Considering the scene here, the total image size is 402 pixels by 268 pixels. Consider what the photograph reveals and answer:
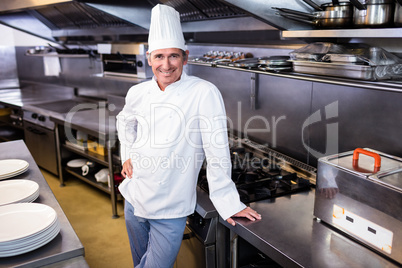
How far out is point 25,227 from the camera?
1327 millimetres

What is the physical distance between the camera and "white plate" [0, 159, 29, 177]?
1902 millimetres

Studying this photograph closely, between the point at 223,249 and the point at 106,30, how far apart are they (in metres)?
2.94

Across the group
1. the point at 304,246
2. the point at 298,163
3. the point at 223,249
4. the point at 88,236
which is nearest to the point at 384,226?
the point at 304,246

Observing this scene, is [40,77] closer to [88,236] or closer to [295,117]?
[88,236]

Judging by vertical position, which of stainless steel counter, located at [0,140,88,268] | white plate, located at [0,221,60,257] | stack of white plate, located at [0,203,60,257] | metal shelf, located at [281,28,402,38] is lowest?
stainless steel counter, located at [0,140,88,268]

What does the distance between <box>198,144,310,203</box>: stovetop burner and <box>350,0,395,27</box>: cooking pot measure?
869 millimetres

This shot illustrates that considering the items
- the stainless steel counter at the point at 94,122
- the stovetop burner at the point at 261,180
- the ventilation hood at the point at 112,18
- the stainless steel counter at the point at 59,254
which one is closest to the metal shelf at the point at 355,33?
the ventilation hood at the point at 112,18

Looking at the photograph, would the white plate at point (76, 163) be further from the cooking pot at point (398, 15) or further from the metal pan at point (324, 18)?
the cooking pot at point (398, 15)

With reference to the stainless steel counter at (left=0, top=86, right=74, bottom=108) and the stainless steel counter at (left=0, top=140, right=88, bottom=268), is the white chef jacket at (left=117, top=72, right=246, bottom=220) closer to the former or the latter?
the stainless steel counter at (left=0, top=140, right=88, bottom=268)

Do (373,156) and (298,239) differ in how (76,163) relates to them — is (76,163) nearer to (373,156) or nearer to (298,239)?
(298,239)

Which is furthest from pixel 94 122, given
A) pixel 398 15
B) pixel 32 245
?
pixel 398 15

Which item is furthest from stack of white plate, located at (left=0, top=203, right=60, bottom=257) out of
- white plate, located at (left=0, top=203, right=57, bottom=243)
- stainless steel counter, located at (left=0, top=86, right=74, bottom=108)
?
Answer: stainless steel counter, located at (left=0, top=86, right=74, bottom=108)

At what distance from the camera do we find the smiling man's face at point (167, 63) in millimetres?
1654

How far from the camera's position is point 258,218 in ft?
5.27
